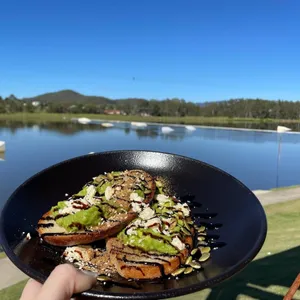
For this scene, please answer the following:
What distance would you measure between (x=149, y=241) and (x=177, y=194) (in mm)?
412

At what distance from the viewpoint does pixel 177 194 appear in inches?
58.3

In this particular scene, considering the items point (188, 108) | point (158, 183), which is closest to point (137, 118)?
point (188, 108)

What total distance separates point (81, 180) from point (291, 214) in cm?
522

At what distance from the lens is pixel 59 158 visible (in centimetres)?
2016

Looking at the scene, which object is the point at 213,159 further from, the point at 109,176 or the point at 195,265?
the point at 195,265

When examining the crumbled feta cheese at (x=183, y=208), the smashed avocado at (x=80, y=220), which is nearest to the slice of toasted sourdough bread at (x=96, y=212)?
the smashed avocado at (x=80, y=220)

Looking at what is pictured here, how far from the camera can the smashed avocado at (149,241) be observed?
109cm

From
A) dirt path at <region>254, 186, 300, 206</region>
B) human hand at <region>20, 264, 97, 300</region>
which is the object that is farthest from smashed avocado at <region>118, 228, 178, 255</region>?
dirt path at <region>254, 186, 300, 206</region>

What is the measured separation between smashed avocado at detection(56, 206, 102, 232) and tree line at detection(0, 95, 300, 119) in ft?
194

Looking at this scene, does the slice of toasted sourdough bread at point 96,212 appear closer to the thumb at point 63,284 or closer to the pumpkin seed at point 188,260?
the pumpkin seed at point 188,260

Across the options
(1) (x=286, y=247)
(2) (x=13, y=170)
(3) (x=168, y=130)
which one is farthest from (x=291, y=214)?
(3) (x=168, y=130)

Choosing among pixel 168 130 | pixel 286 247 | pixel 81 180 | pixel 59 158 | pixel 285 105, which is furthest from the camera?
pixel 285 105

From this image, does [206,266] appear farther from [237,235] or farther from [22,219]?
[22,219]

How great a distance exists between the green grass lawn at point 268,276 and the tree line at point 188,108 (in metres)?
55.6
